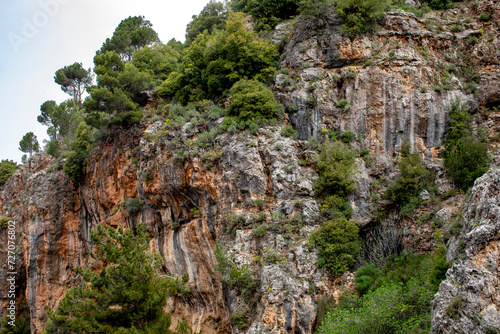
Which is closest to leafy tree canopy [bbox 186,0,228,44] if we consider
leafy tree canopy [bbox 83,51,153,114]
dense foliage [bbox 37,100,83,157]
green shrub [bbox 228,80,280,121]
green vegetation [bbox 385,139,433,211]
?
leafy tree canopy [bbox 83,51,153,114]

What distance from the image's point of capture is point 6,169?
1796 inches

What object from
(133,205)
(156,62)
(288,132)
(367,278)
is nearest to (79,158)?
(133,205)

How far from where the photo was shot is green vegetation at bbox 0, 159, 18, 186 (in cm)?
4497

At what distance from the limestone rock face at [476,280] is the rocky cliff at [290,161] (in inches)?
51.6

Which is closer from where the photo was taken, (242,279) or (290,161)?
(242,279)

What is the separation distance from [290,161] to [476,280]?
11402 millimetres

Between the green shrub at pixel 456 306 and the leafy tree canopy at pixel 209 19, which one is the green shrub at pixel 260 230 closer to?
the green shrub at pixel 456 306

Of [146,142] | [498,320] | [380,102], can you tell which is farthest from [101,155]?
[498,320]

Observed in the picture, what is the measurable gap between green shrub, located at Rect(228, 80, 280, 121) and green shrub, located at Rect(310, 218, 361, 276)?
7.71m

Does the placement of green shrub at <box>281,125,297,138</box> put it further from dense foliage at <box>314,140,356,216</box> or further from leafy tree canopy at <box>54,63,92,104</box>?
leafy tree canopy at <box>54,63,92,104</box>

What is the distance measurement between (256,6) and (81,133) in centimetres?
1733

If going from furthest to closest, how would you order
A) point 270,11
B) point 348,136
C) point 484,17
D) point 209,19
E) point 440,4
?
point 209,19
point 270,11
point 440,4
point 484,17
point 348,136

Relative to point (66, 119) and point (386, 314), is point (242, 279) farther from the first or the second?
point (66, 119)

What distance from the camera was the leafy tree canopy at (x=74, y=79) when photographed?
46.1m
